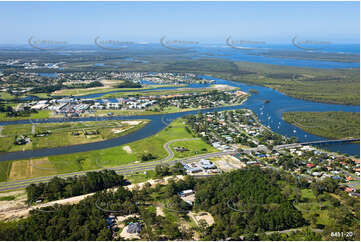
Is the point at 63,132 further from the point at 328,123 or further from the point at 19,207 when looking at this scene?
the point at 328,123

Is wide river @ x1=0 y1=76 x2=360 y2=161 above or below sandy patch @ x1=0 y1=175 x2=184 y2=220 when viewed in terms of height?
above

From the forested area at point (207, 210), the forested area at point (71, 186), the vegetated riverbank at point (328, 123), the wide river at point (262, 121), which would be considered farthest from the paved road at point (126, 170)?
the vegetated riverbank at point (328, 123)

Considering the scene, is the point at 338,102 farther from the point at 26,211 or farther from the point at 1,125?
the point at 1,125

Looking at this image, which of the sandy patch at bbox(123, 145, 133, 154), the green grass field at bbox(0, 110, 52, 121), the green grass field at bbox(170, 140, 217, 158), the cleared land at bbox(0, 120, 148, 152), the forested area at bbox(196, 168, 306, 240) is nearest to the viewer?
the forested area at bbox(196, 168, 306, 240)

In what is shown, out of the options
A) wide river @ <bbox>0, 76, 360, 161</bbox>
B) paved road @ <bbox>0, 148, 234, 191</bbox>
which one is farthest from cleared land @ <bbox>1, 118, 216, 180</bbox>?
wide river @ <bbox>0, 76, 360, 161</bbox>

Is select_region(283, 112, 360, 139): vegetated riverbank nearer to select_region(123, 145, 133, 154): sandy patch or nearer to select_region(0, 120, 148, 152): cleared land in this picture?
select_region(0, 120, 148, 152): cleared land
